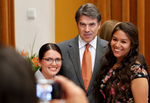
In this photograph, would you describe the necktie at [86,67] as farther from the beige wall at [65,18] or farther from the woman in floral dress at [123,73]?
the beige wall at [65,18]

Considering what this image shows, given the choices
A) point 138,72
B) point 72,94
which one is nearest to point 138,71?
point 138,72

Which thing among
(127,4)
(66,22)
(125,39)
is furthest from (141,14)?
(125,39)

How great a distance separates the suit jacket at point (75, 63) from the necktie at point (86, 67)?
33 mm

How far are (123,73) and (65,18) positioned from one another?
205 centimetres

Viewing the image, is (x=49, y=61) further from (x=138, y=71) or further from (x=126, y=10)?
(x=126, y=10)

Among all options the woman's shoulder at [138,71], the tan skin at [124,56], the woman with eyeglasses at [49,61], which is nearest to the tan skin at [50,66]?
the woman with eyeglasses at [49,61]

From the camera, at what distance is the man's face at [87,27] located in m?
2.33

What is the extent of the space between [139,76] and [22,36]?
2.28 metres

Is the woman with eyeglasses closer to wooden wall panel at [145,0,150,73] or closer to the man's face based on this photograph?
the man's face

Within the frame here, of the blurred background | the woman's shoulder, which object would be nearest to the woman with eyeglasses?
the woman's shoulder

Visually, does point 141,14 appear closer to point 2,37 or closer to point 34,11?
point 34,11

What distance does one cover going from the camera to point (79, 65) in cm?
228

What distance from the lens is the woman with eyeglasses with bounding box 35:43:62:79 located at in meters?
2.10

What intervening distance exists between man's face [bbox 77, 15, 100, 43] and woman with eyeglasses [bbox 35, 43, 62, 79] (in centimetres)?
28
